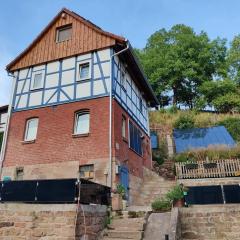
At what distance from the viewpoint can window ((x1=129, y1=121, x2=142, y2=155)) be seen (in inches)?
637

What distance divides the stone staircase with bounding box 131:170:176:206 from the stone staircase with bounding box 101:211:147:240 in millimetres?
4342

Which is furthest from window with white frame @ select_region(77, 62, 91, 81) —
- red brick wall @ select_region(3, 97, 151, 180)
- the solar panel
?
the solar panel

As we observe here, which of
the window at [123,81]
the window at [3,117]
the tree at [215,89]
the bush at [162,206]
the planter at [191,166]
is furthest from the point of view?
the tree at [215,89]

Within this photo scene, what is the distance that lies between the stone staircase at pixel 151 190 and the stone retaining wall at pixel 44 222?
5873 millimetres

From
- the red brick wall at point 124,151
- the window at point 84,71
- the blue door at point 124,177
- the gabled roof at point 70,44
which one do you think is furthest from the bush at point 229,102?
the blue door at point 124,177

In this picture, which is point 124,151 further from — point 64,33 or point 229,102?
point 229,102

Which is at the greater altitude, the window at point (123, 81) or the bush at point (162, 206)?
the window at point (123, 81)

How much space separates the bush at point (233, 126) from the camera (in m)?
24.7

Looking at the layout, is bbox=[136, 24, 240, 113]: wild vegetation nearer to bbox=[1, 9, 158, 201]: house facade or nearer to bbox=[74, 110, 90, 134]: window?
bbox=[1, 9, 158, 201]: house facade

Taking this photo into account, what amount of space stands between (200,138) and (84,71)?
13.3 metres

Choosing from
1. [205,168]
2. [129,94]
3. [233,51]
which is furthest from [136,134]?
[233,51]

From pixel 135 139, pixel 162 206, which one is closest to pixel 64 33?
pixel 135 139

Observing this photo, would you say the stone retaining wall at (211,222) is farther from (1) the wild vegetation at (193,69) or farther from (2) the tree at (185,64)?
(2) the tree at (185,64)

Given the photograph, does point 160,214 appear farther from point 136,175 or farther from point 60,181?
point 136,175
